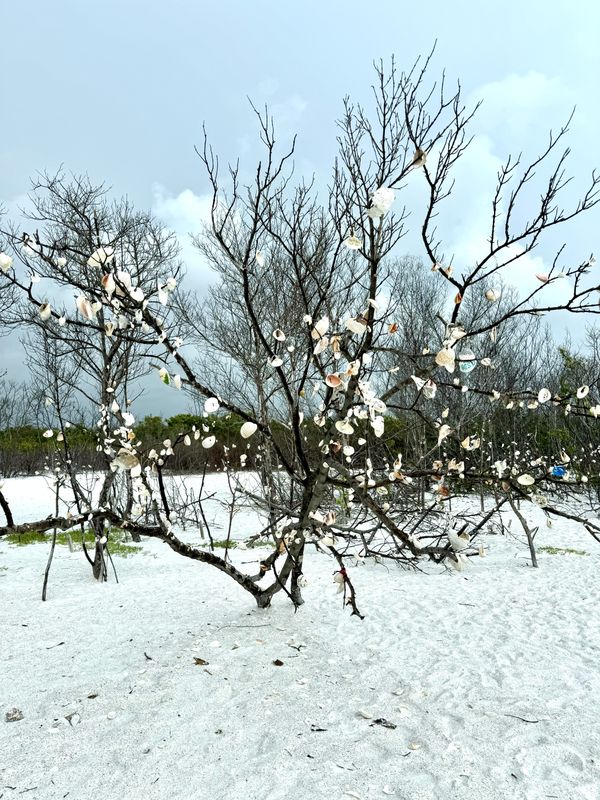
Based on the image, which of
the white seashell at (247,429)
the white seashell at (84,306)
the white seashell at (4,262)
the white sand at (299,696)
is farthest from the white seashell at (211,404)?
the white sand at (299,696)

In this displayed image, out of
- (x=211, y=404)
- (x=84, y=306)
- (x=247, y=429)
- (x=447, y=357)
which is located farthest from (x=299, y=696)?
(x=84, y=306)

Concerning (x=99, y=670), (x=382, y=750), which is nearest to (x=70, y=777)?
(x=99, y=670)

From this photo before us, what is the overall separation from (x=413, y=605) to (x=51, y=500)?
1005 centimetres

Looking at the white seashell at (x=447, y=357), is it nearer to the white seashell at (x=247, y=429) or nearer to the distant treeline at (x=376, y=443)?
the white seashell at (x=247, y=429)

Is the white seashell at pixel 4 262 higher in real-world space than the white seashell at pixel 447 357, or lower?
higher

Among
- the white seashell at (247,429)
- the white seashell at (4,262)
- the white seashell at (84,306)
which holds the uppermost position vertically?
→ the white seashell at (4,262)

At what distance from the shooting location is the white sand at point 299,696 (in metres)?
1.63

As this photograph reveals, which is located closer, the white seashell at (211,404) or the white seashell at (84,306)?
the white seashell at (84,306)

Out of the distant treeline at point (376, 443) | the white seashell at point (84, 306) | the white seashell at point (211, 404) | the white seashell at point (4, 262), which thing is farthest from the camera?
the distant treeline at point (376, 443)

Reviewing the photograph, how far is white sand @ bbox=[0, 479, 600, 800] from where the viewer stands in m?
1.63

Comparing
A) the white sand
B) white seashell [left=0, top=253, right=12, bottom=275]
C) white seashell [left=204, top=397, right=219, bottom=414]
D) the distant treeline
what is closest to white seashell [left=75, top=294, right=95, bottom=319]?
white seashell [left=0, top=253, right=12, bottom=275]

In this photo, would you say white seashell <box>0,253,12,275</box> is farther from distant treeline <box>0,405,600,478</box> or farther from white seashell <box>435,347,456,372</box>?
distant treeline <box>0,405,600,478</box>

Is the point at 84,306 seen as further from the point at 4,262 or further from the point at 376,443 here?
the point at 376,443

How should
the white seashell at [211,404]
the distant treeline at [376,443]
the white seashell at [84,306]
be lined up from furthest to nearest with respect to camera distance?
1. the distant treeline at [376,443]
2. the white seashell at [211,404]
3. the white seashell at [84,306]
